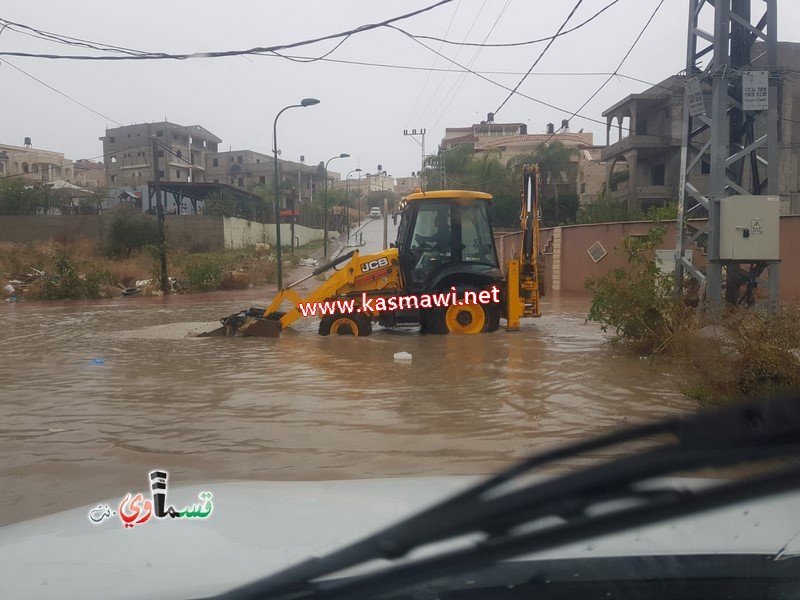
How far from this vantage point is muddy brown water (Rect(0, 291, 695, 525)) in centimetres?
554

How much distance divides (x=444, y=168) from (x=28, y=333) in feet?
133

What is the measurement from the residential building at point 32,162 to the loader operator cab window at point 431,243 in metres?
69.6

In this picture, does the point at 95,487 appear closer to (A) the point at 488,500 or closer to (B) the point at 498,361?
(A) the point at 488,500

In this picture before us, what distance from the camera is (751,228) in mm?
Answer: 9688

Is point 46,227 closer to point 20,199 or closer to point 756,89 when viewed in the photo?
point 20,199

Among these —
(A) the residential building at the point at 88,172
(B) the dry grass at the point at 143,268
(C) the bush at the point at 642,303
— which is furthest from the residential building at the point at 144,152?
(C) the bush at the point at 642,303

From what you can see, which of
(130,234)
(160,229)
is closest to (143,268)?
(160,229)

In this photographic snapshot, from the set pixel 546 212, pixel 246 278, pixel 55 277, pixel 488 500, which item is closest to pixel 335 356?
pixel 488 500

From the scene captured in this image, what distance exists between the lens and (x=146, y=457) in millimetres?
5875

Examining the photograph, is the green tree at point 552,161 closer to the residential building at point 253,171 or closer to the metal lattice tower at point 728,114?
the residential building at point 253,171

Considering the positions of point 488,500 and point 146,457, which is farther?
point 146,457

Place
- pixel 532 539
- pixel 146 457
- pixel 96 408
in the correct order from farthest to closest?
pixel 96 408 < pixel 146 457 < pixel 532 539

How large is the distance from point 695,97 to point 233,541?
1000cm

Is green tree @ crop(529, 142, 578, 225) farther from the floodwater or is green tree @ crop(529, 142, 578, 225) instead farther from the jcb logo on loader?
the floodwater
